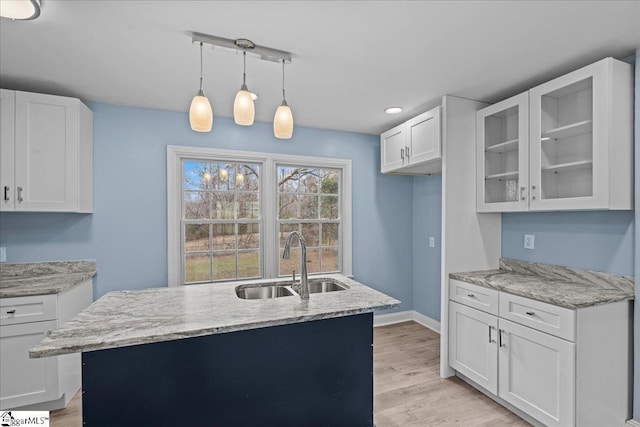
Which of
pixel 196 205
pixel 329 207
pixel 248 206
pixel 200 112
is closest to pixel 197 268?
pixel 196 205

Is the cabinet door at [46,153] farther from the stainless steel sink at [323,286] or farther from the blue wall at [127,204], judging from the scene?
the stainless steel sink at [323,286]

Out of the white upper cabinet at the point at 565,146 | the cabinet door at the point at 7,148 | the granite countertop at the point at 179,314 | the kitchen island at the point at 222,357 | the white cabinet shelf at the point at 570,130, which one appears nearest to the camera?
the granite countertop at the point at 179,314

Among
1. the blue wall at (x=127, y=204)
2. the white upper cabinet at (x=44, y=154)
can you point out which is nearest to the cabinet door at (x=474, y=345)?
the blue wall at (x=127, y=204)

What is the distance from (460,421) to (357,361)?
3.24 ft

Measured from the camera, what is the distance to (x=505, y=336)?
230 centimetres

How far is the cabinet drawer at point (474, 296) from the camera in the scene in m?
2.41

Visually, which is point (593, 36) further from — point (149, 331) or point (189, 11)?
point (149, 331)

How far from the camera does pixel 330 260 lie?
393cm

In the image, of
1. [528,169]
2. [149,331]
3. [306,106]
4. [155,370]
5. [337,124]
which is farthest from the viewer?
[337,124]

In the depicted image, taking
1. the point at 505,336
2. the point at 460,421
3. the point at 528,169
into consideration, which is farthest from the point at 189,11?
the point at 460,421

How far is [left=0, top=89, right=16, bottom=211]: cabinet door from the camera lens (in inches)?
94.0

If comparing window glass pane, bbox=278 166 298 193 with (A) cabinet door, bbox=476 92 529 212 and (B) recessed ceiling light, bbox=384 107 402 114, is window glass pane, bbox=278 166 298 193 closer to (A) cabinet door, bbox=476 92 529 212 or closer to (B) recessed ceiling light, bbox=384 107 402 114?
(B) recessed ceiling light, bbox=384 107 402 114

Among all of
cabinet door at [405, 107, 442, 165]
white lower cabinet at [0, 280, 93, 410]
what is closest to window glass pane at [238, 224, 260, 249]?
white lower cabinet at [0, 280, 93, 410]

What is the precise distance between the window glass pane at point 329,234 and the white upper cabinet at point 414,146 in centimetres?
90
